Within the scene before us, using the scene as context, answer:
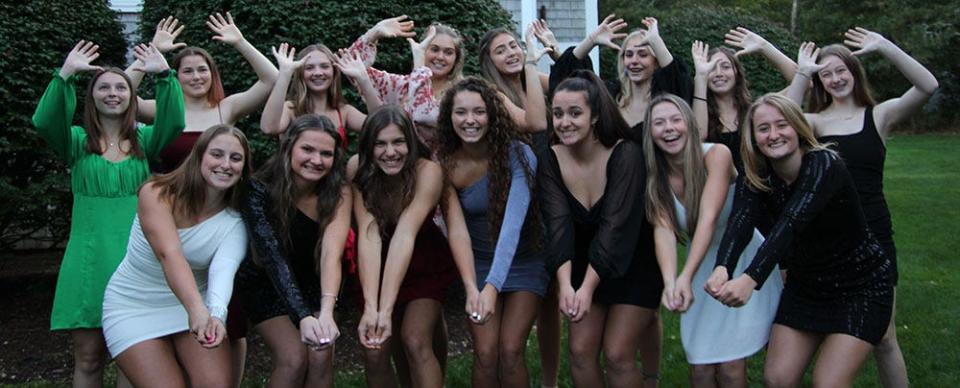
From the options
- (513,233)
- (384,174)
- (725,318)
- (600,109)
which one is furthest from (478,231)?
(725,318)

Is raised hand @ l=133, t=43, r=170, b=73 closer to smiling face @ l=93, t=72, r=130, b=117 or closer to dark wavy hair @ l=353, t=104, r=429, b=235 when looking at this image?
smiling face @ l=93, t=72, r=130, b=117

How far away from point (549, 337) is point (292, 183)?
69.0 inches

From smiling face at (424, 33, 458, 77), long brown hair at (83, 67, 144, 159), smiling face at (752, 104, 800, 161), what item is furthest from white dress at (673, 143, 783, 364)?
long brown hair at (83, 67, 144, 159)

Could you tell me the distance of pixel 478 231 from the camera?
4797 millimetres

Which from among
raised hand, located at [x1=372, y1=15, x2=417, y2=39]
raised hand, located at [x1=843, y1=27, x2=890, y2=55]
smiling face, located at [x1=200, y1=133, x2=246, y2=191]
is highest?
raised hand, located at [x1=372, y1=15, x2=417, y2=39]

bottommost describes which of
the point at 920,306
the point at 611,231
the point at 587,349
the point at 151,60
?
the point at 920,306

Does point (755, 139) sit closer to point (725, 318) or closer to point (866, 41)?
point (725, 318)

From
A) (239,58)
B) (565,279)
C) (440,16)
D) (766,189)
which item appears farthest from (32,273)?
(766,189)

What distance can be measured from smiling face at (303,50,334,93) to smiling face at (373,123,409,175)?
0.81m

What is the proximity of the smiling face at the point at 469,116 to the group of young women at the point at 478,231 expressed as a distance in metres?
0.01

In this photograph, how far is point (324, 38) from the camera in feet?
21.4

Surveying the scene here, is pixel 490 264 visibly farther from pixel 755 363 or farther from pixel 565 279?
pixel 755 363

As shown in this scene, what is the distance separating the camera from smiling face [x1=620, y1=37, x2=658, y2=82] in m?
5.36

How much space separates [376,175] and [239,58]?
2.37 metres
